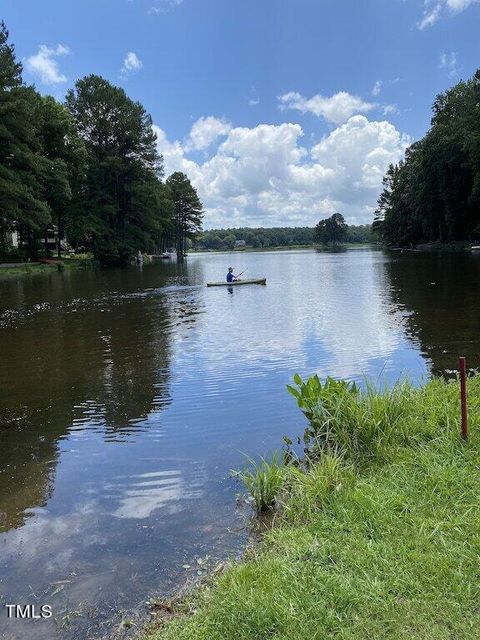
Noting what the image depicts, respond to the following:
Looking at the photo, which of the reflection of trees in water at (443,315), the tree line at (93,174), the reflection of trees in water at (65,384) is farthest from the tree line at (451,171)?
the reflection of trees in water at (65,384)

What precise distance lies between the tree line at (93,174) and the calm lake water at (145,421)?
37044 millimetres

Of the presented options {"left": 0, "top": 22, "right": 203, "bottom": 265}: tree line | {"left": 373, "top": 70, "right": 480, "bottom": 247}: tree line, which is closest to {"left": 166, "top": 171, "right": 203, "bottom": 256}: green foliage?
{"left": 0, "top": 22, "right": 203, "bottom": 265}: tree line

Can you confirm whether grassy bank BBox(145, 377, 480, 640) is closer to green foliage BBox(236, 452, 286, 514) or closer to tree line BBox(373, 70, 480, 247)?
green foliage BBox(236, 452, 286, 514)

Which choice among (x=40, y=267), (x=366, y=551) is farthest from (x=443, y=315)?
(x=40, y=267)

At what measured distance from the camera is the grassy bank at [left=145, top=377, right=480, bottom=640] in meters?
3.38

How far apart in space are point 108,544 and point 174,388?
5.85 meters

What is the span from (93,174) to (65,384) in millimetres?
60824

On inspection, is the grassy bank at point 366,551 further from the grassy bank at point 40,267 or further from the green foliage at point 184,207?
the green foliage at point 184,207

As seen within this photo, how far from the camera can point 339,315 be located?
2105 centimetres

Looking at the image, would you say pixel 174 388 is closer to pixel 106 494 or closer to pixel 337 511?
pixel 106 494

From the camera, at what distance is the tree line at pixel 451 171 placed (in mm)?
58625

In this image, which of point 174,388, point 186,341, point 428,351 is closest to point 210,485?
point 174,388

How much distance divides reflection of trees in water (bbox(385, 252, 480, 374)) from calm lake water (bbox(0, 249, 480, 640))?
11 centimetres

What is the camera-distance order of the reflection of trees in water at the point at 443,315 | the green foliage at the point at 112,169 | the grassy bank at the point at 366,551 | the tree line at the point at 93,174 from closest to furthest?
1. the grassy bank at the point at 366,551
2. the reflection of trees in water at the point at 443,315
3. the tree line at the point at 93,174
4. the green foliage at the point at 112,169
